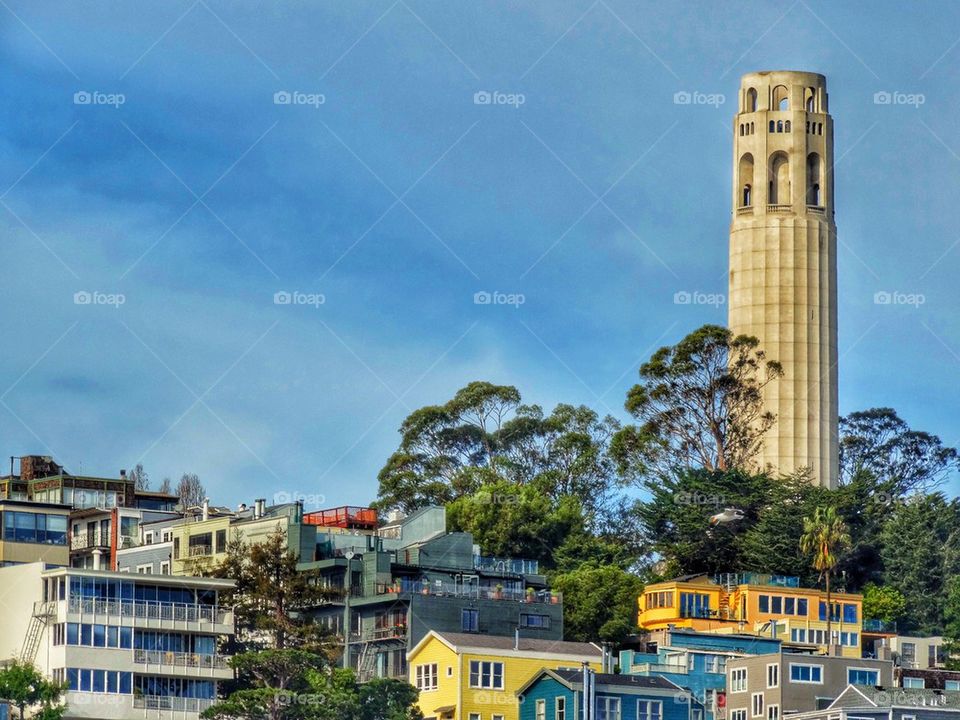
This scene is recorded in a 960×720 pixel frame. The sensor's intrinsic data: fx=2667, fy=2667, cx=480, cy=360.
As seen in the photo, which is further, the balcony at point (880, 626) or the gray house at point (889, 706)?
the balcony at point (880, 626)

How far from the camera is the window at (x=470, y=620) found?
12738 centimetres

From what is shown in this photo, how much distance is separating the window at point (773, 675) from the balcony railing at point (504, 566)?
20.1 meters

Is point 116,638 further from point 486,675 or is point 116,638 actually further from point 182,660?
point 486,675

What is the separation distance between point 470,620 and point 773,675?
53.3 feet

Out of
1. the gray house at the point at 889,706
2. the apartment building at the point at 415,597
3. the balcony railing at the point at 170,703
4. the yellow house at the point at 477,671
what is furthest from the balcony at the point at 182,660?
the gray house at the point at 889,706

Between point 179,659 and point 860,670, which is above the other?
point 860,670

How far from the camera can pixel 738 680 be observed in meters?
121

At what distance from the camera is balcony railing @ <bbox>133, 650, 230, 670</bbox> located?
117438mm

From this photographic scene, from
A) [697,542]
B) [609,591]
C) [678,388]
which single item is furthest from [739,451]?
[609,591]

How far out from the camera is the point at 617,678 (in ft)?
376

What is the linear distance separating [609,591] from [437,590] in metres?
13.8

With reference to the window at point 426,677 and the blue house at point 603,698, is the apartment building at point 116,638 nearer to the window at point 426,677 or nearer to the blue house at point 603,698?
the window at point 426,677

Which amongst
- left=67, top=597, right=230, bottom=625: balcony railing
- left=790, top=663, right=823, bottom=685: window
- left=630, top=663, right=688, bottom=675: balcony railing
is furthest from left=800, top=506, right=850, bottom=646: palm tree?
left=67, top=597, right=230, bottom=625: balcony railing

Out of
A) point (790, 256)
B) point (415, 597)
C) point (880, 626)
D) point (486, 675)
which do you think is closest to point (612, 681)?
point (486, 675)
